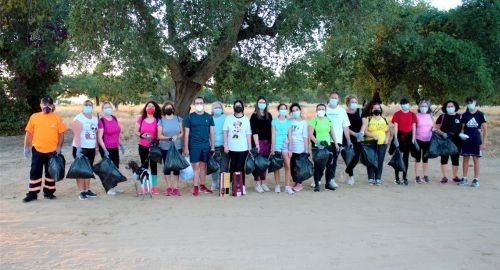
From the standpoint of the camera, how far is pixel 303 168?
899 centimetres

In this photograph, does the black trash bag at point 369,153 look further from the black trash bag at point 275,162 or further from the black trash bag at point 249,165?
the black trash bag at point 249,165

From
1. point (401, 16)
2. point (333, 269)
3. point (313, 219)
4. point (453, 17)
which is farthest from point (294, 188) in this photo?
point (453, 17)

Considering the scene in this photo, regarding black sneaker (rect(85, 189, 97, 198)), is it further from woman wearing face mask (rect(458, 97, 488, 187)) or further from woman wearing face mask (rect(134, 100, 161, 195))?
woman wearing face mask (rect(458, 97, 488, 187))

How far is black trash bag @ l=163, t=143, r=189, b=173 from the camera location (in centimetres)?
842

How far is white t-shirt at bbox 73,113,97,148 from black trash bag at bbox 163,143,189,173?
1.44m

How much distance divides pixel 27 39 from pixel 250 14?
443 inches

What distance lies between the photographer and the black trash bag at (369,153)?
9.88m

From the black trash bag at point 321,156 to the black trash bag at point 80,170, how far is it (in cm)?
429

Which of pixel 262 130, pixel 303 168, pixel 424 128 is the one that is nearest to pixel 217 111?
pixel 262 130

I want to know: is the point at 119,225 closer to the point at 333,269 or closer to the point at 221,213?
the point at 221,213

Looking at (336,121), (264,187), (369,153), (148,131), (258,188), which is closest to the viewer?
(148,131)

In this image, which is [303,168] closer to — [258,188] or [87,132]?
[258,188]

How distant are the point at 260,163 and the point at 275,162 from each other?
0.33 metres

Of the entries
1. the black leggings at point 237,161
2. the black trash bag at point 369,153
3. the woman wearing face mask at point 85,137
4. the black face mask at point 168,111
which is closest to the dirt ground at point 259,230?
the woman wearing face mask at point 85,137
